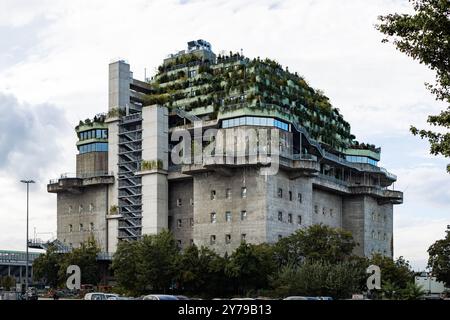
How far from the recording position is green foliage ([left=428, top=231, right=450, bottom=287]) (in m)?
108

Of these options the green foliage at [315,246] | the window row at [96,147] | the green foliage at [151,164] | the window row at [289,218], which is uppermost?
the window row at [96,147]

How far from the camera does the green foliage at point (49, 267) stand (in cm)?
12300

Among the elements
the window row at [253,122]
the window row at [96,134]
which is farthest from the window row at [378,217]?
the window row at [96,134]

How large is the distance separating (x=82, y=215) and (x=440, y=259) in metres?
69.4

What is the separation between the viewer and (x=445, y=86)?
25.9 m

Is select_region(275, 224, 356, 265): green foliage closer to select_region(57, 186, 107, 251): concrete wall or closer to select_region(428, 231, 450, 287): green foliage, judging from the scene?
select_region(428, 231, 450, 287): green foliage

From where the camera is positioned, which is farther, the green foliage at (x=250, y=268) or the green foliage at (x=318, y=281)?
the green foliage at (x=250, y=268)

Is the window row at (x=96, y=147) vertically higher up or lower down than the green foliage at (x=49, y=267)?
higher up

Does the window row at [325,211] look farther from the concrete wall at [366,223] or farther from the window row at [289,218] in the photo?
the window row at [289,218]

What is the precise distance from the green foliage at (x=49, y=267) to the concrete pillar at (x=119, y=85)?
30578 millimetres

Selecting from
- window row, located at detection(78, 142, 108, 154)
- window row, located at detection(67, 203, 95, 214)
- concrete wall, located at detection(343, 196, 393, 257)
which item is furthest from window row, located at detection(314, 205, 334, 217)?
window row, located at detection(67, 203, 95, 214)

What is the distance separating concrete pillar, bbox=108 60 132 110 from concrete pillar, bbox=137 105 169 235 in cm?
801

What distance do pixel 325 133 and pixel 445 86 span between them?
117029 mm
